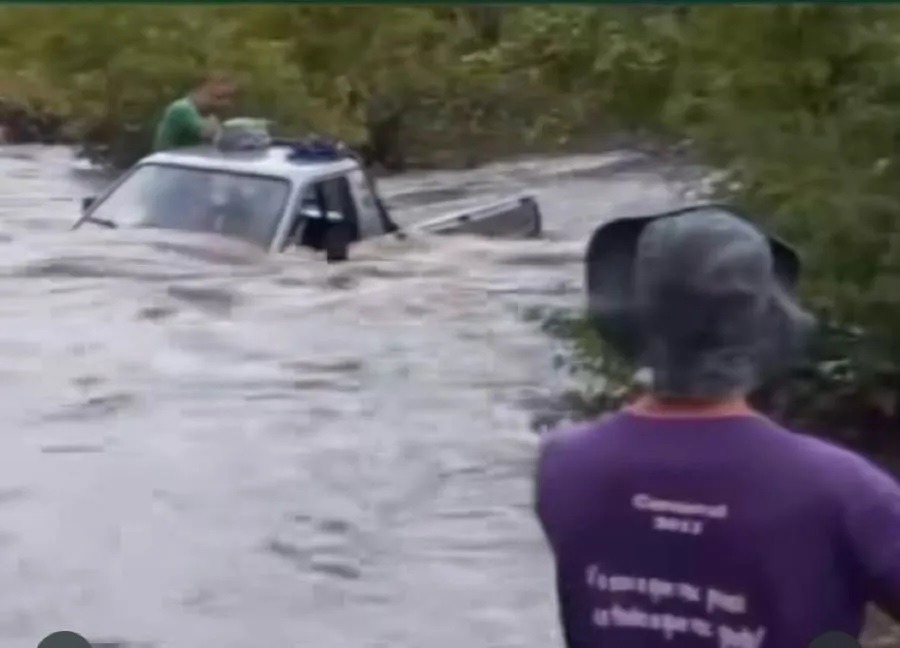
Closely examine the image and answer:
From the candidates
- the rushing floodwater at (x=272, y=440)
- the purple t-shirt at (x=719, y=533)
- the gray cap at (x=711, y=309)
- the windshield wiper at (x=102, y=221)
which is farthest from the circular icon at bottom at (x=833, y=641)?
the windshield wiper at (x=102, y=221)

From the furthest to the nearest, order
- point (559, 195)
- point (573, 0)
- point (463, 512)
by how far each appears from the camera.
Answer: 1. point (559, 195)
2. point (463, 512)
3. point (573, 0)

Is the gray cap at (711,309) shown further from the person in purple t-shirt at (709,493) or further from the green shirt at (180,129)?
the green shirt at (180,129)

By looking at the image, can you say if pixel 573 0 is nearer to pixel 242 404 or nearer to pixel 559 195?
pixel 242 404

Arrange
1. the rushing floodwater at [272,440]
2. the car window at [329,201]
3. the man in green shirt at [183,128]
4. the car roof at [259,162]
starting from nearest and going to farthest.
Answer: the rushing floodwater at [272,440]
the car roof at [259,162]
the car window at [329,201]
the man in green shirt at [183,128]

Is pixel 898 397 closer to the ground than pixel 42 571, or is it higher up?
higher up

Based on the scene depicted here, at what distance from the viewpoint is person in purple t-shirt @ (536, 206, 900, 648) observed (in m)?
3.04

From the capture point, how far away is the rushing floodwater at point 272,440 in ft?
26.0

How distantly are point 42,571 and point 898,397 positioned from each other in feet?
10.9

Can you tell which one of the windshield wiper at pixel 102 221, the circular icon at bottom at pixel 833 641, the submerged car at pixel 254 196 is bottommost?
the windshield wiper at pixel 102 221

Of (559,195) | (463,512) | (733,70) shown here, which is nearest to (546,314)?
(463,512)

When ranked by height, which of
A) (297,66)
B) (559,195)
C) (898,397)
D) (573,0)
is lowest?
(559,195)

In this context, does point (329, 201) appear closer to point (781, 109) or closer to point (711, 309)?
point (781, 109)

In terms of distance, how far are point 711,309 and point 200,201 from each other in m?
9.29

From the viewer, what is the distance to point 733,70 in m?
8.48
